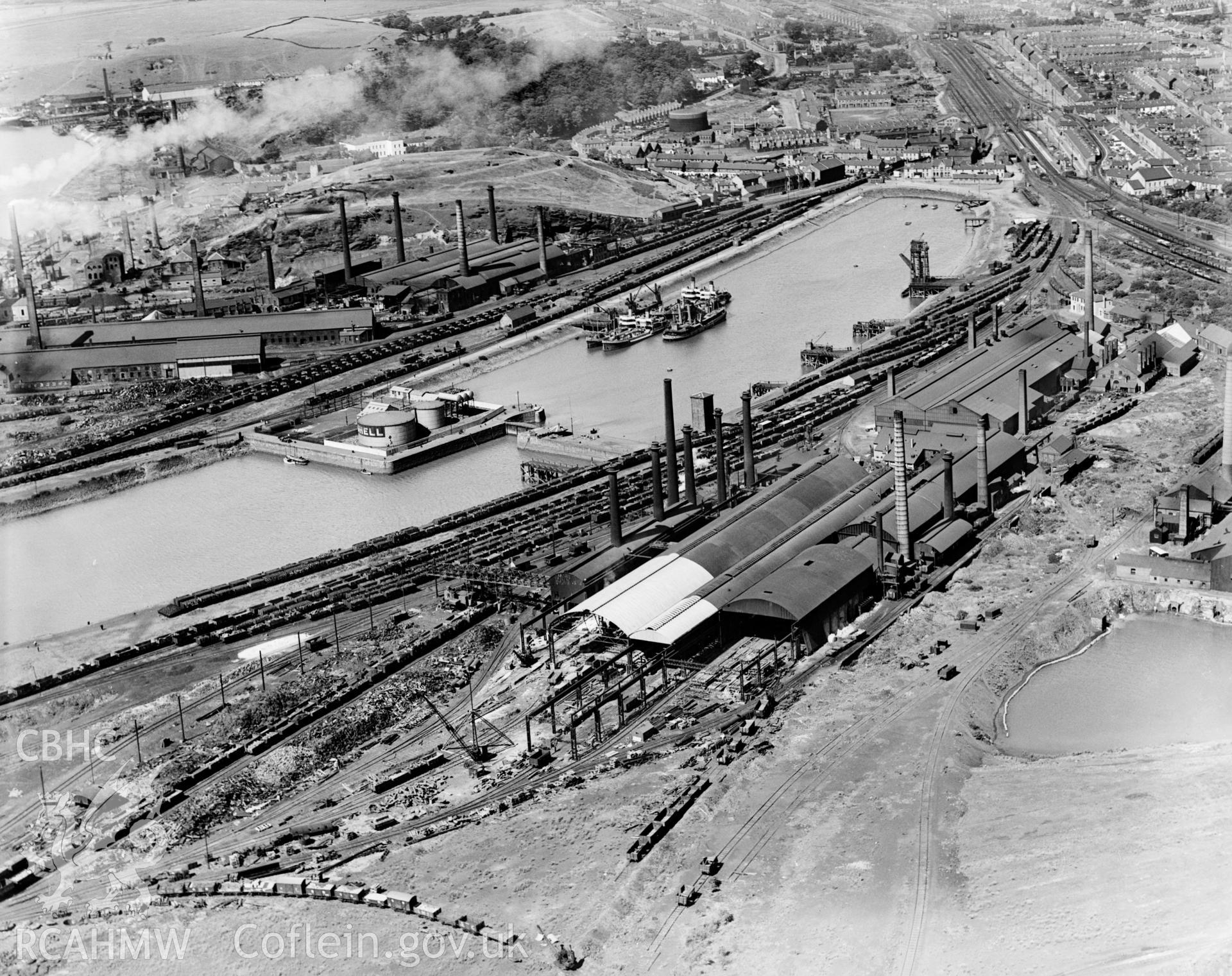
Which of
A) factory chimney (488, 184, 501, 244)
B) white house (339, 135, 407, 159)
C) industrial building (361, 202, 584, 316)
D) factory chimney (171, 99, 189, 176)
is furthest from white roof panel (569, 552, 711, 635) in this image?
white house (339, 135, 407, 159)

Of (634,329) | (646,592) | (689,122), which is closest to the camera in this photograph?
(646,592)

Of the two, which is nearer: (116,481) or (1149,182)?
(116,481)

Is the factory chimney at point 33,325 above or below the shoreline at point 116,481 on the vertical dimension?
above

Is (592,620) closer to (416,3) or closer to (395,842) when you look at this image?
(395,842)

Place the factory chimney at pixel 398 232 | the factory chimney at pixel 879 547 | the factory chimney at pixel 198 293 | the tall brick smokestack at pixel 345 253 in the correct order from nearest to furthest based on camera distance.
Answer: the factory chimney at pixel 879 547
the factory chimney at pixel 198 293
the tall brick smokestack at pixel 345 253
the factory chimney at pixel 398 232

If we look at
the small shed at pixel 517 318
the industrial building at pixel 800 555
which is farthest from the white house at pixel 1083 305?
the small shed at pixel 517 318

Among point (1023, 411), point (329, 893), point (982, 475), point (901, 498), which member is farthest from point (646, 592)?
point (1023, 411)

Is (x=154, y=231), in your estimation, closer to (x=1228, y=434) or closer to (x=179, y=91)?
(x=179, y=91)

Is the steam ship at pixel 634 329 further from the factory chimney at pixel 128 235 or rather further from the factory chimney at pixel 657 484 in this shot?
the factory chimney at pixel 128 235
